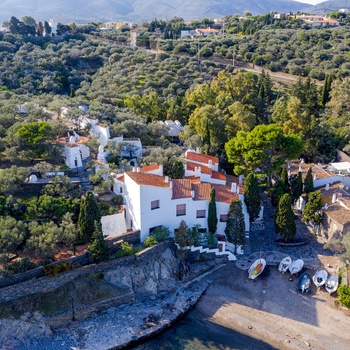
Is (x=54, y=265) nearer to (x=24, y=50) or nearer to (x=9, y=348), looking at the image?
(x=9, y=348)

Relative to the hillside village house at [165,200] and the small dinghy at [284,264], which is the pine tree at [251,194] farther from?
the small dinghy at [284,264]

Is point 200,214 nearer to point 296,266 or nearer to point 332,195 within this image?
point 296,266

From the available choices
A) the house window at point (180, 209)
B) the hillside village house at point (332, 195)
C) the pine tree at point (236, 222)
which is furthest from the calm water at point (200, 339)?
the hillside village house at point (332, 195)

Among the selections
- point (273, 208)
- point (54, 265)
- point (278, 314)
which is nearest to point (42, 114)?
point (54, 265)

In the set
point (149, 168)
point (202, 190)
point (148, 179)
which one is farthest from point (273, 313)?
point (149, 168)

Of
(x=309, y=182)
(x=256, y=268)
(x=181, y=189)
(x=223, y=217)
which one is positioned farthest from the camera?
(x=309, y=182)

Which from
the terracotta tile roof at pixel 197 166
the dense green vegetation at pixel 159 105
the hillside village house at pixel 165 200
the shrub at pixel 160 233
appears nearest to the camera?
the shrub at pixel 160 233
